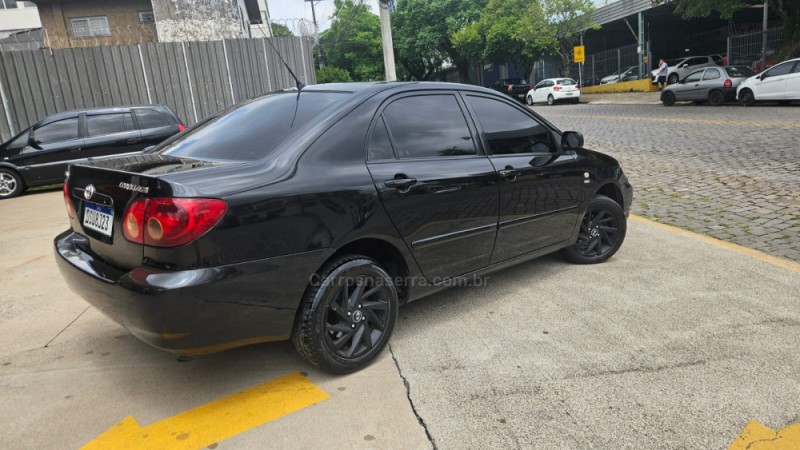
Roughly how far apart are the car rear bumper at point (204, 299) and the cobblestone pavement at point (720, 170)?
4.28m

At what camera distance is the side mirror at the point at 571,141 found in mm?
4227

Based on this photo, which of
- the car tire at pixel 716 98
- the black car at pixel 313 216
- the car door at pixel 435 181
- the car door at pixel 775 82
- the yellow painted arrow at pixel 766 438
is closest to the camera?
the yellow painted arrow at pixel 766 438

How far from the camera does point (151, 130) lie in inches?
398

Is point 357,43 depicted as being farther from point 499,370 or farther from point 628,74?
point 499,370

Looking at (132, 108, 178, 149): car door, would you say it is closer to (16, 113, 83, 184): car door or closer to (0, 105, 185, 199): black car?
(0, 105, 185, 199): black car

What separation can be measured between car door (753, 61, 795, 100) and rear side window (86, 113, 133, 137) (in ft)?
56.9

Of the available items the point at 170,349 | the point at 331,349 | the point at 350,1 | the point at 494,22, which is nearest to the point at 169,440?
the point at 170,349

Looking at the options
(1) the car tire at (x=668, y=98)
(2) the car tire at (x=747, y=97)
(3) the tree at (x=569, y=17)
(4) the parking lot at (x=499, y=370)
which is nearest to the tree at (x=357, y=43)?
(3) the tree at (x=569, y=17)

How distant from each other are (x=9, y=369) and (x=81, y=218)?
3.46 ft

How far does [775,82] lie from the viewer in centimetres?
1617

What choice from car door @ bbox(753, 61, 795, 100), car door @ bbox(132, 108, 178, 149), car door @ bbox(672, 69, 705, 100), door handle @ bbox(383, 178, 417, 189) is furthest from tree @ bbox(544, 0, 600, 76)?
door handle @ bbox(383, 178, 417, 189)

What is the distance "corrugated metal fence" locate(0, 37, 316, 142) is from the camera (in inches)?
484

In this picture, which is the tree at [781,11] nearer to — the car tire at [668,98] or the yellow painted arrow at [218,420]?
the car tire at [668,98]

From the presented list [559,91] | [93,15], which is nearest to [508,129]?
[93,15]
